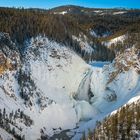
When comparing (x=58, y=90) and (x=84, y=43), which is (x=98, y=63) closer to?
(x=84, y=43)

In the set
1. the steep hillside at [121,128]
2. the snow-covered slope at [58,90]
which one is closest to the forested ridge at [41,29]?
the snow-covered slope at [58,90]

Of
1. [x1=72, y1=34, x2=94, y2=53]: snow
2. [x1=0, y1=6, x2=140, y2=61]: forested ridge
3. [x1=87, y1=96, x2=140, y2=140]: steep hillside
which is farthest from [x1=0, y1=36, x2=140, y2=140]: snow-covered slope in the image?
[x1=72, y1=34, x2=94, y2=53]: snow

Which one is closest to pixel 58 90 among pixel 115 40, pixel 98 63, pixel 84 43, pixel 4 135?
pixel 98 63

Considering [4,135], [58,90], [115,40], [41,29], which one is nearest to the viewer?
[4,135]

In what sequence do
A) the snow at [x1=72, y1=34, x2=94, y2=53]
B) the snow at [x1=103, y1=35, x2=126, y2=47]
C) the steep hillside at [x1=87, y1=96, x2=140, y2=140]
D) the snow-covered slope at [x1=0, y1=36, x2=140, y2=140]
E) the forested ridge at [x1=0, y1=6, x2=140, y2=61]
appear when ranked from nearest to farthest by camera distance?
the steep hillside at [x1=87, y1=96, x2=140, y2=140], the snow-covered slope at [x1=0, y1=36, x2=140, y2=140], the forested ridge at [x1=0, y1=6, x2=140, y2=61], the snow at [x1=72, y1=34, x2=94, y2=53], the snow at [x1=103, y1=35, x2=126, y2=47]

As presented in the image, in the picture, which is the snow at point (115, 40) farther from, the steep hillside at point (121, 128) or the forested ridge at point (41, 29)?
the steep hillside at point (121, 128)

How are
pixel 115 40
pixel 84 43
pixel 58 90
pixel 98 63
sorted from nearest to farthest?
pixel 58 90, pixel 98 63, pixel 84 43, pixel 115 40

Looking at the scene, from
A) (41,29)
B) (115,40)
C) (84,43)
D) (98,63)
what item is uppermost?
(41,29)

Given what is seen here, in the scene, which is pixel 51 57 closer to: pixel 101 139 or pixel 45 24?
pixel 45 24

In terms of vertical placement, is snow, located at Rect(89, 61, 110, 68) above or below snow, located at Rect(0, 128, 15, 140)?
above

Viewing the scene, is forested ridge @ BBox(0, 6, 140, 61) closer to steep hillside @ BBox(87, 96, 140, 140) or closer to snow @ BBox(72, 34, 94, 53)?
snow @ BBox(72, 34, 94, 53)

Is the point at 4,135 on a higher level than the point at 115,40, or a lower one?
lower
